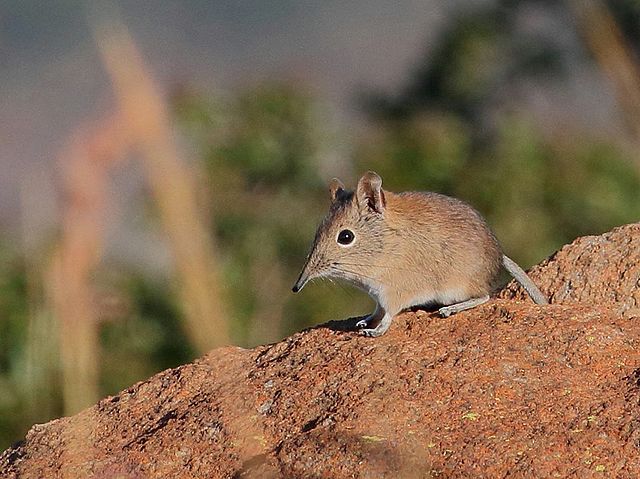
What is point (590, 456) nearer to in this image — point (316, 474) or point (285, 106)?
point (316, 474)

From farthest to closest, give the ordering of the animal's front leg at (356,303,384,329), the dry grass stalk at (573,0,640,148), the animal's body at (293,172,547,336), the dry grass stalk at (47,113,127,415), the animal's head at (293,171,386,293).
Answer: the animal's head at (293,171,386,293) → the animal's body at (293,172,547,336) → the animal's front leg at (356,303,384,329) → the dry grass stalk at (573,0,640,148) → the dry grass stalk at (47,113,127,415)

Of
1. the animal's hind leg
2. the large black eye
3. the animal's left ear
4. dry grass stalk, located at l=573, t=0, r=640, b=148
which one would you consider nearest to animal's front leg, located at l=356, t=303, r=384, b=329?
the animal's hind leg

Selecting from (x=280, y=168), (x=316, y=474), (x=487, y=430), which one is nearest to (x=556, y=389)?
(x=487, y=430)

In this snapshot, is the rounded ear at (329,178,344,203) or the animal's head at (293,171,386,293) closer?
the animal's head at (293,171,386,293)

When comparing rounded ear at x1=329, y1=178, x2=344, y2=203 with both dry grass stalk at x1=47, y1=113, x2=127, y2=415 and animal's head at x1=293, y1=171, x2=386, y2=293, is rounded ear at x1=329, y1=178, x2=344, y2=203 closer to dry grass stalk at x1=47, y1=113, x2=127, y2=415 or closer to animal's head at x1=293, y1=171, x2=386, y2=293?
animal's head at x1=293, y1=171, x2=386, y2=293

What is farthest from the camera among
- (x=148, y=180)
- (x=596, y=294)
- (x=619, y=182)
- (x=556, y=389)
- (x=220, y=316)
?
(x=619, y=182)

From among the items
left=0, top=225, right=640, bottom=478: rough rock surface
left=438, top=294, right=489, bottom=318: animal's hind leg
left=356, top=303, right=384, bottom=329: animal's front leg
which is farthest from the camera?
left=356, top=303, right=384, bottom=329: animal's front leg

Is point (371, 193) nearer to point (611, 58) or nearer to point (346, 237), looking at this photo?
point (346, 237)

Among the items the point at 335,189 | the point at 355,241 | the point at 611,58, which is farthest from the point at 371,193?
the point at 611,58
